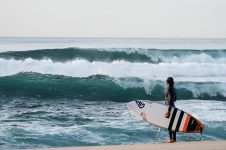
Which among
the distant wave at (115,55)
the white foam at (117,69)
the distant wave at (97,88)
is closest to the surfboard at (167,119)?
the distant wave at (97,88)

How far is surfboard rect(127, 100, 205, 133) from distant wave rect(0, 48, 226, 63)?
11.8 meters

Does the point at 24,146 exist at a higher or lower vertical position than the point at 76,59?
→ lower

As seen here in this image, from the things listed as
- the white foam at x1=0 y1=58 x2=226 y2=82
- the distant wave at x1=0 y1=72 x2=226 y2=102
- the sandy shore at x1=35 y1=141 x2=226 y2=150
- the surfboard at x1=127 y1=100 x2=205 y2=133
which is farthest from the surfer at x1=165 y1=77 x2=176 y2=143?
the white foam at x1=0 y1=58 x2=226 y2=82

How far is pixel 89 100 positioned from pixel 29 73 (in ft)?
12.2

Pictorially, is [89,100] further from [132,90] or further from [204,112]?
[204,112]

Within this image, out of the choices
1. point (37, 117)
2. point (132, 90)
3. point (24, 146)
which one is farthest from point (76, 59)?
point (24, 146)

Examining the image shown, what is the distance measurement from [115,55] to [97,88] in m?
4.16

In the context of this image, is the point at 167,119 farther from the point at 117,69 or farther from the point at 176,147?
the point at 117,69

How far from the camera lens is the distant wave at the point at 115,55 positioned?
1936cm

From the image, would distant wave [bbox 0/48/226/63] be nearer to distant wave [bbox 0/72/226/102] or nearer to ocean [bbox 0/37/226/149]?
ocean [bbox 0/37/226/149]

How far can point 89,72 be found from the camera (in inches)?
717

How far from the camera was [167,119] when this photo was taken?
7.26 meters

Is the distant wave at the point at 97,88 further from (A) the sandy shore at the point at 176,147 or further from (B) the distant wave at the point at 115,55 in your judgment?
(A) the sandy shore at the point at 176,147

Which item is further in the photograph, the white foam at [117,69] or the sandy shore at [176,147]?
the white foam at [117,69]
